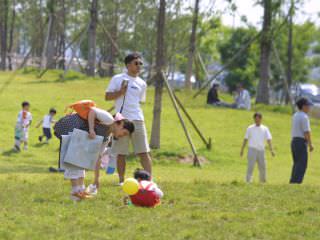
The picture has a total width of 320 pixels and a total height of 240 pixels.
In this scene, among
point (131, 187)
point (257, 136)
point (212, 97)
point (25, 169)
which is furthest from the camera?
point (212, 97)

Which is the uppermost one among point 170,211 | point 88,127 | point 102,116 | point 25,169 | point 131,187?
point 102,116

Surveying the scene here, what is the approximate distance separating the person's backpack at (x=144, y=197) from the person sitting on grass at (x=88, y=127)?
679 mm

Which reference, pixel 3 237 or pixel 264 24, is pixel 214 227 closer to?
pixel 3 237

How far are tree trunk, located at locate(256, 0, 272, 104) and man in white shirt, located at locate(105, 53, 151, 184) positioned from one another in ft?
69.3

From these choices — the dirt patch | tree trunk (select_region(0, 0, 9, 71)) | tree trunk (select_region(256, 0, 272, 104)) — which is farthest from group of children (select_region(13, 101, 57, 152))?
tree trunk (select_region(0, 0, 9, 71))

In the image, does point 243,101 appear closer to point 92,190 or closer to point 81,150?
point 92,190

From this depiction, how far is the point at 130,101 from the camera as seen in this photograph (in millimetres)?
10148

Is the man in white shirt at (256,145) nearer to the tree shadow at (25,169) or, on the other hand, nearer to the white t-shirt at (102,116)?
the tree shadow at (25,169)

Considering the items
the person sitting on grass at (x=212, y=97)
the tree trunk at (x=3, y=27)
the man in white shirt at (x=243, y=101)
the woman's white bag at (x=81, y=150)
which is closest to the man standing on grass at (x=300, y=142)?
the woman's white bag at (x=81, y=150)

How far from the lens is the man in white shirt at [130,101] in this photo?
1001 centimetres

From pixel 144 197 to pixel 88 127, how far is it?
103cm

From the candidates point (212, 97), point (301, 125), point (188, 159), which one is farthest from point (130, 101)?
point (212, 97)

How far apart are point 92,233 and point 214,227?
4.12 feet

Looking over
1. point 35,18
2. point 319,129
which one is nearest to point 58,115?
point 319,129
